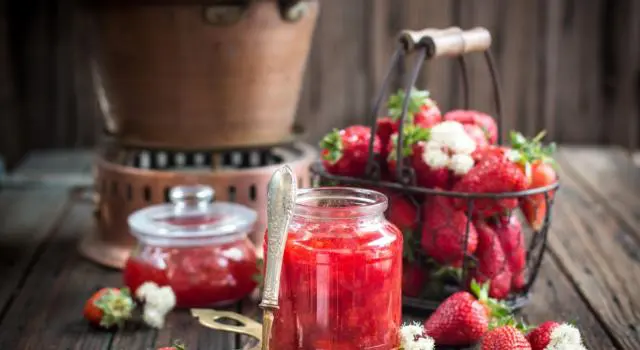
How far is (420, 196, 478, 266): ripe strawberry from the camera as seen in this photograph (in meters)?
1.59

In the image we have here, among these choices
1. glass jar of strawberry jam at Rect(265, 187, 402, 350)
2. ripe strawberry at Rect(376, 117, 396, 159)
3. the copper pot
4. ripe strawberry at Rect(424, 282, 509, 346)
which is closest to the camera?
glass jar of strawberry jam at Rect(265, 187, 402, 350)

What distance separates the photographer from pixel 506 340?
4.45 ft

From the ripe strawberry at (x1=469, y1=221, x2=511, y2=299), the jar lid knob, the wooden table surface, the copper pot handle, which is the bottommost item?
the wooden table surface

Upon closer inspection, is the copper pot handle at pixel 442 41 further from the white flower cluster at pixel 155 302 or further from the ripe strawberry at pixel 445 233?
the white flower cluster at pixel 155 302

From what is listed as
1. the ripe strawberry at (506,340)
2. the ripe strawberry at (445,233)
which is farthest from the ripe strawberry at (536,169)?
the ripe strawberry at (506,340)

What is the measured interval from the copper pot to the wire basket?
0.44 meters

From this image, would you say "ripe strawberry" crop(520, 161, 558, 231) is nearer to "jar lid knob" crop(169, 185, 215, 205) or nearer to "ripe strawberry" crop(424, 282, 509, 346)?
"ripe strawberry" crop(424, 282, 509, 346)

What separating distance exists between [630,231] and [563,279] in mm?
417

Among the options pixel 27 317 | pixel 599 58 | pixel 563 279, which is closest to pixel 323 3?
pixel 599 58

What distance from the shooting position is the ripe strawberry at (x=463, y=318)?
147 centimetres

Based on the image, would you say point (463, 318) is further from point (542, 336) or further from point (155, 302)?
point (155, 302)

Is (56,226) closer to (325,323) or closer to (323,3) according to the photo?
(325,323)

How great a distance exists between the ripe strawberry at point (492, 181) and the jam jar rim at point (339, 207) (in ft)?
0.68

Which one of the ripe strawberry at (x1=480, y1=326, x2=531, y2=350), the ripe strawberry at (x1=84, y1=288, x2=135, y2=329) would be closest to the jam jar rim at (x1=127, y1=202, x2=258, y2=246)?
the ripe strawberry at (x1=84, y1=288, x2=135, y2=329)
